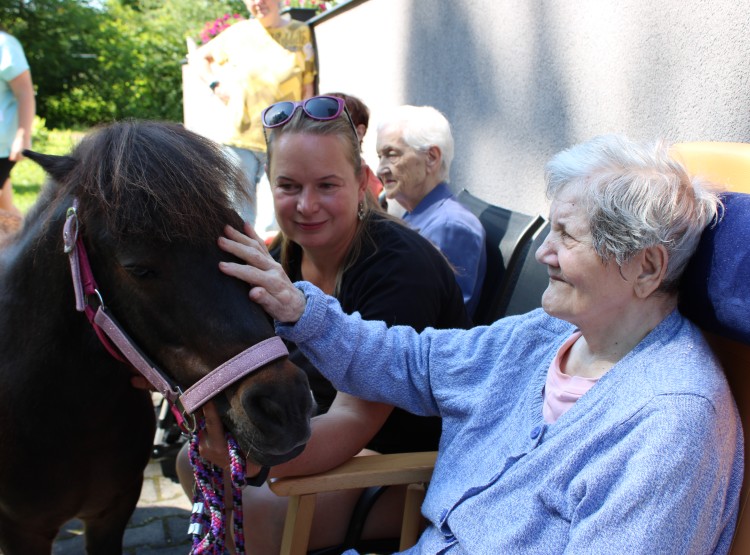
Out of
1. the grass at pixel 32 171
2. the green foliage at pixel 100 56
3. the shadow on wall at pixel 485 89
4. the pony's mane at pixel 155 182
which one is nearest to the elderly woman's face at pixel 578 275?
the pony's mane at pixel 155 182

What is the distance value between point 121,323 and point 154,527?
6.73ft

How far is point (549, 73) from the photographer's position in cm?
400

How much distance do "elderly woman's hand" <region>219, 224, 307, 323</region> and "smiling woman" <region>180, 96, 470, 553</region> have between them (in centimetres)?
34

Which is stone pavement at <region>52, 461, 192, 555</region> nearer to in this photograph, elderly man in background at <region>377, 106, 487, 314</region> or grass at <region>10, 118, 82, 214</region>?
elderly man in background at <region>377, 106, 487, 314</region>

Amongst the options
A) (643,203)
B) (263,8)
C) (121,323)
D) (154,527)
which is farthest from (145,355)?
(263,8)

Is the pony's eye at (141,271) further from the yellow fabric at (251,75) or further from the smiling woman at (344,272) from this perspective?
the yellow fabric at (251,75)

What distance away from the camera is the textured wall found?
2.79m

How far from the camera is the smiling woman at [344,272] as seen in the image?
1.93 metres

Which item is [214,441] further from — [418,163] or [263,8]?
[263,8]

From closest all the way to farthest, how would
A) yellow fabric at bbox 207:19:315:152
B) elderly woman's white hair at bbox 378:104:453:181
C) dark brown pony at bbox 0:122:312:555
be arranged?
dark brown pony at bbox 0:122:312:555
elderly woman's white hair at bbox 378:104:453:181
yellow fabric at bbox 207:19:315:152

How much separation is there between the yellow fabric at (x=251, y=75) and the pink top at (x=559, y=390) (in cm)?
446

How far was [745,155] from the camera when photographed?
1595mm

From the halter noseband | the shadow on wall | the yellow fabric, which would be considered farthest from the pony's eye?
the yellow fabric

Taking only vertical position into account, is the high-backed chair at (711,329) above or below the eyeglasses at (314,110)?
below
